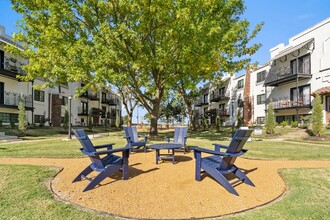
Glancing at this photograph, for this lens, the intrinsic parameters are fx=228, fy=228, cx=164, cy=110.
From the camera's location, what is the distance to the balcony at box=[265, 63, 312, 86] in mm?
23562

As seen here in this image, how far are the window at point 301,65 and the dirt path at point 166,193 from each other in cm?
2160

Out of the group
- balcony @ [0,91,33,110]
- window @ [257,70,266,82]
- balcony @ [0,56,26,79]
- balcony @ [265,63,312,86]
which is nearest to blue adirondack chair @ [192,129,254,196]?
balcony @ [265,63,312,86]

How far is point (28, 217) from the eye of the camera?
3623 mm

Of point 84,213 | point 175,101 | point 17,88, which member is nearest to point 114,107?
point 175,101

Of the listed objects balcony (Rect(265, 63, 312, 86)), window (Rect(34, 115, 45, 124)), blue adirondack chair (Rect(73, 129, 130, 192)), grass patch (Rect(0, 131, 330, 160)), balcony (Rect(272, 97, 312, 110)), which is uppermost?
balcony (Rect(265, 63, 312, 86))

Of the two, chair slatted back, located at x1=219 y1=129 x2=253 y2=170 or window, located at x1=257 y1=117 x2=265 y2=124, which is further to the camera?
window, located at x1=257 y1=117 x2=265 y2=124

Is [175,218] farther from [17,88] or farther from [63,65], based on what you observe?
[17,88]

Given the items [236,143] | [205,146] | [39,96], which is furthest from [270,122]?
[39,96]

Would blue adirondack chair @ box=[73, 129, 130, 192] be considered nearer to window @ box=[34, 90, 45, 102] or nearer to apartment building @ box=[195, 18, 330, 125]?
apartment building @ box=[195, 18, 330, 125]

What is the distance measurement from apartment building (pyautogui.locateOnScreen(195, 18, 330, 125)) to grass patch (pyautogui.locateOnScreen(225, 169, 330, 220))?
17525 millimetres

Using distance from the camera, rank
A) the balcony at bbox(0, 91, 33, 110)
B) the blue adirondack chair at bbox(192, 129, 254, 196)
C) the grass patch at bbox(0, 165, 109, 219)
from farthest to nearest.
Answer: the balcony at bbox(0, 91, 33, 110), the blue adirondack chair at bbox(192, 129, 254, 196), the grass patch at bbox(0, 165, 109, 219)

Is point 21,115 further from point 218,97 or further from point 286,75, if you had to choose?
point 218,97

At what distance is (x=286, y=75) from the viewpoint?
25.6m

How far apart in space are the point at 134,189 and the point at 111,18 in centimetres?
1295
